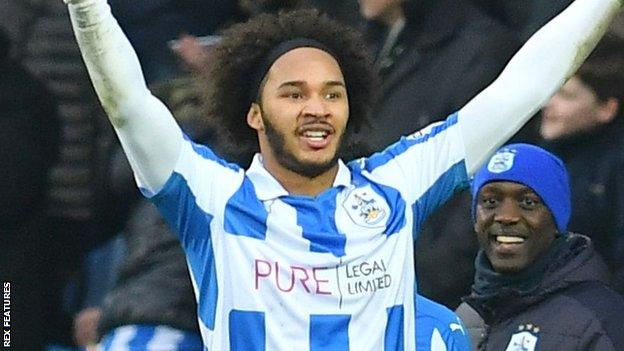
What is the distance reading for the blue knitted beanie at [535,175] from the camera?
4.59 metres

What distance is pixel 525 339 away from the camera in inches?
171

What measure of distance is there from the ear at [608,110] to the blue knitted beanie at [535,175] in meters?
0.69

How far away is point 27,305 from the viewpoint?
18.3ft

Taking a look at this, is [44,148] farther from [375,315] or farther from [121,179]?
[375,315]

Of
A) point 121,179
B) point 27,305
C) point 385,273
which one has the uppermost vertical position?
point 385,273

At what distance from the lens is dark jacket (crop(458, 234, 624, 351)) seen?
14.1 feet

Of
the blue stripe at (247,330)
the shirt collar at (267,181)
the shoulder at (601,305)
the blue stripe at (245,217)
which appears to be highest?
the shirt collar at (267,181)

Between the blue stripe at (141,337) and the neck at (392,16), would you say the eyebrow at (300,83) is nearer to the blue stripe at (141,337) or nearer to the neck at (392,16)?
the neck at (392,16)

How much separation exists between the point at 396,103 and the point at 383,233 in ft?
5.97

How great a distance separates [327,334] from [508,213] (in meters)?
1.19

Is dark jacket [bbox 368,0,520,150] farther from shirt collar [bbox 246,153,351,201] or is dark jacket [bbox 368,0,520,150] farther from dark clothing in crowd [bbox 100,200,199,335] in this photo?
shirt collar [bbox 246,153,351,201]

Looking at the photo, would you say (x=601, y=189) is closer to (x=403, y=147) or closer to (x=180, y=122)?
(x=180, y=122)

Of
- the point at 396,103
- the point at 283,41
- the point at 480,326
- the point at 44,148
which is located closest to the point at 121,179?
the point at 44,148

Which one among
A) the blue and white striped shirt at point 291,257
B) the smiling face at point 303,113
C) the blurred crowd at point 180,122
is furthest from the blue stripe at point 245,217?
the blurred crowd at point 180,122
